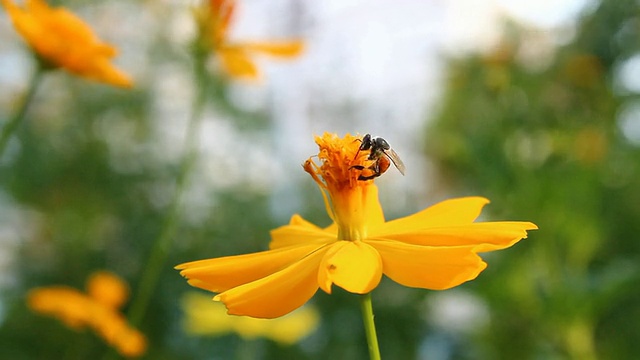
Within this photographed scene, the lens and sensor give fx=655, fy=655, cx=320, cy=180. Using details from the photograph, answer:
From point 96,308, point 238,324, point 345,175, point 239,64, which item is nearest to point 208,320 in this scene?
point 238,324

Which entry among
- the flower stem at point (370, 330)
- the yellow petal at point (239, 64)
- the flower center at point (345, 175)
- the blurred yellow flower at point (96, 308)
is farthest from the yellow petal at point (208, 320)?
the flower stem at point (370, 330)

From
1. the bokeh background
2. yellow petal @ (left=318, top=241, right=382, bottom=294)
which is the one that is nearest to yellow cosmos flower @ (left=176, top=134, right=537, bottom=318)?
yellow petal @ (left=318, top=241, right=382, bottom=294)

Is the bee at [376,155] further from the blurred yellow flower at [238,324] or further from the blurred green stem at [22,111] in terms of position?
the blurred yellow flower at [238,324]

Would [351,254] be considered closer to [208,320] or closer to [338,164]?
[338,164]

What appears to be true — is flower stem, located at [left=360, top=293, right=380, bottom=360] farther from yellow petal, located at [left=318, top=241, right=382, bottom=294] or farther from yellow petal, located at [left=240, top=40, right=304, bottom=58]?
yellow petal, located at [left=240, top=40, right=304, bottom=58]

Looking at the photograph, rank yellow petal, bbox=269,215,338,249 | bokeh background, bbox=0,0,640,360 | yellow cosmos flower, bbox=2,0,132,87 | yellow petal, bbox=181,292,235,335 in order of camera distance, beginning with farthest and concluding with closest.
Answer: bokeh background, bbox=0,0,640,360
yellow petal, bbox=181,292,235,335
yellow cosmos flower, bbox=2,0,132,87
yellow petal, bbox=269,215,338,249

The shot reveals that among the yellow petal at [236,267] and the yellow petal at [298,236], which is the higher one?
the yellow petal at [298,236]

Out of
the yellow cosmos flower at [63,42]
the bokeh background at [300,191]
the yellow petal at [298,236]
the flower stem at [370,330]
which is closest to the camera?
the flower stem at [370,330]
